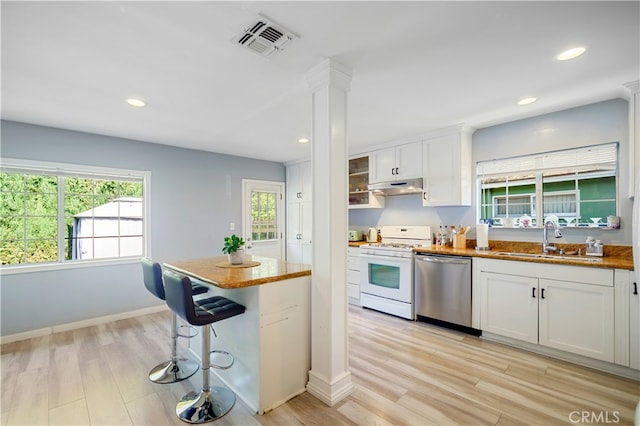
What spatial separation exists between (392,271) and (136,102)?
3.41 m

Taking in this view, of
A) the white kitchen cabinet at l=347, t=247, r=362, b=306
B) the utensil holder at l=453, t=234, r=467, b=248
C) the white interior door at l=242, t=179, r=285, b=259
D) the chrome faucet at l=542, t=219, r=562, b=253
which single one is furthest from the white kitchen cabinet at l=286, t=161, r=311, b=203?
the chrome faucet at l=542, t=219, r=562, b=253

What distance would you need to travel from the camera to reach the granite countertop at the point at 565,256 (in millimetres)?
2395

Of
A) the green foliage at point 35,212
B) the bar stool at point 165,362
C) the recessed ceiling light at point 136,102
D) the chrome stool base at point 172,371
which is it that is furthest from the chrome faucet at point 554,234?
the green foliage at point 35,212

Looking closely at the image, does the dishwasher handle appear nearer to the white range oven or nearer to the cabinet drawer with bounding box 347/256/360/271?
the white range oven

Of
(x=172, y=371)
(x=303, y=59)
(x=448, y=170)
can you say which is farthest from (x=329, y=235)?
(x=448, y=170)

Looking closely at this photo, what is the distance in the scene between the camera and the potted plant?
7.91ft

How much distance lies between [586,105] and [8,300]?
6.44m

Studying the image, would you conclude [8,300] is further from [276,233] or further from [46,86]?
[276,233]

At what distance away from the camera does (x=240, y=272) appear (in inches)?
85.3

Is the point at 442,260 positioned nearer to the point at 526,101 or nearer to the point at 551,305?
the point at 551,305

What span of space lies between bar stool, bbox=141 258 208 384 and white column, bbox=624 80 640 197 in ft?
12.7

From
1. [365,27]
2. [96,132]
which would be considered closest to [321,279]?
[365,27]

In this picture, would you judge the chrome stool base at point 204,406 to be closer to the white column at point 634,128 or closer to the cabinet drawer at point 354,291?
the cabinet drawer at point 354,291

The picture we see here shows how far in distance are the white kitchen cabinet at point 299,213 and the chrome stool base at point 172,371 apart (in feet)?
9.45
